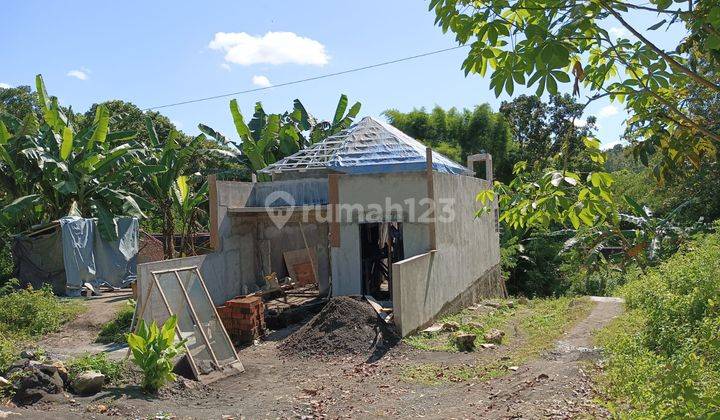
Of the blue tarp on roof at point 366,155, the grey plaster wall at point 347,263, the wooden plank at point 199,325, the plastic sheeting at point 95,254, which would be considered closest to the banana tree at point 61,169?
the plastic sheeting at point 95,254

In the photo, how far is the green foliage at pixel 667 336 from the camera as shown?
17.2 ft

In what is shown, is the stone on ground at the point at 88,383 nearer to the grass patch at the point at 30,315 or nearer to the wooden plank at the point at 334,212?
the grass patch at the point at 30,315

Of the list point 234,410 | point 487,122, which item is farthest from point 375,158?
point 487,122

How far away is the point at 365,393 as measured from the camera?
8648 mm

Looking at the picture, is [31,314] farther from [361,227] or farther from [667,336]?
[667,336]

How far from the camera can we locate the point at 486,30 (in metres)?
2.89

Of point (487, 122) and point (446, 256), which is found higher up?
point (487, 122)

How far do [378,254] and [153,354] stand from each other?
300 inches

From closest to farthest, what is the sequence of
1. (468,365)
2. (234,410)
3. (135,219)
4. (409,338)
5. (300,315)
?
(234,410) < (468,365) < (409,338) < (300,315) < (135,219)

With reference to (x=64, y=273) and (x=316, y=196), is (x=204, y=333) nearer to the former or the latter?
(x=316, y=196)

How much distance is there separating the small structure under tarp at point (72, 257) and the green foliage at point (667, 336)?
1255cm

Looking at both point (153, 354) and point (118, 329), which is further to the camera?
point (118, 329)

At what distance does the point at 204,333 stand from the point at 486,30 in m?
8.22

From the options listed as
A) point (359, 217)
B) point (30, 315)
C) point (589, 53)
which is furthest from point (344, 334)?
A: point (589, 53)
